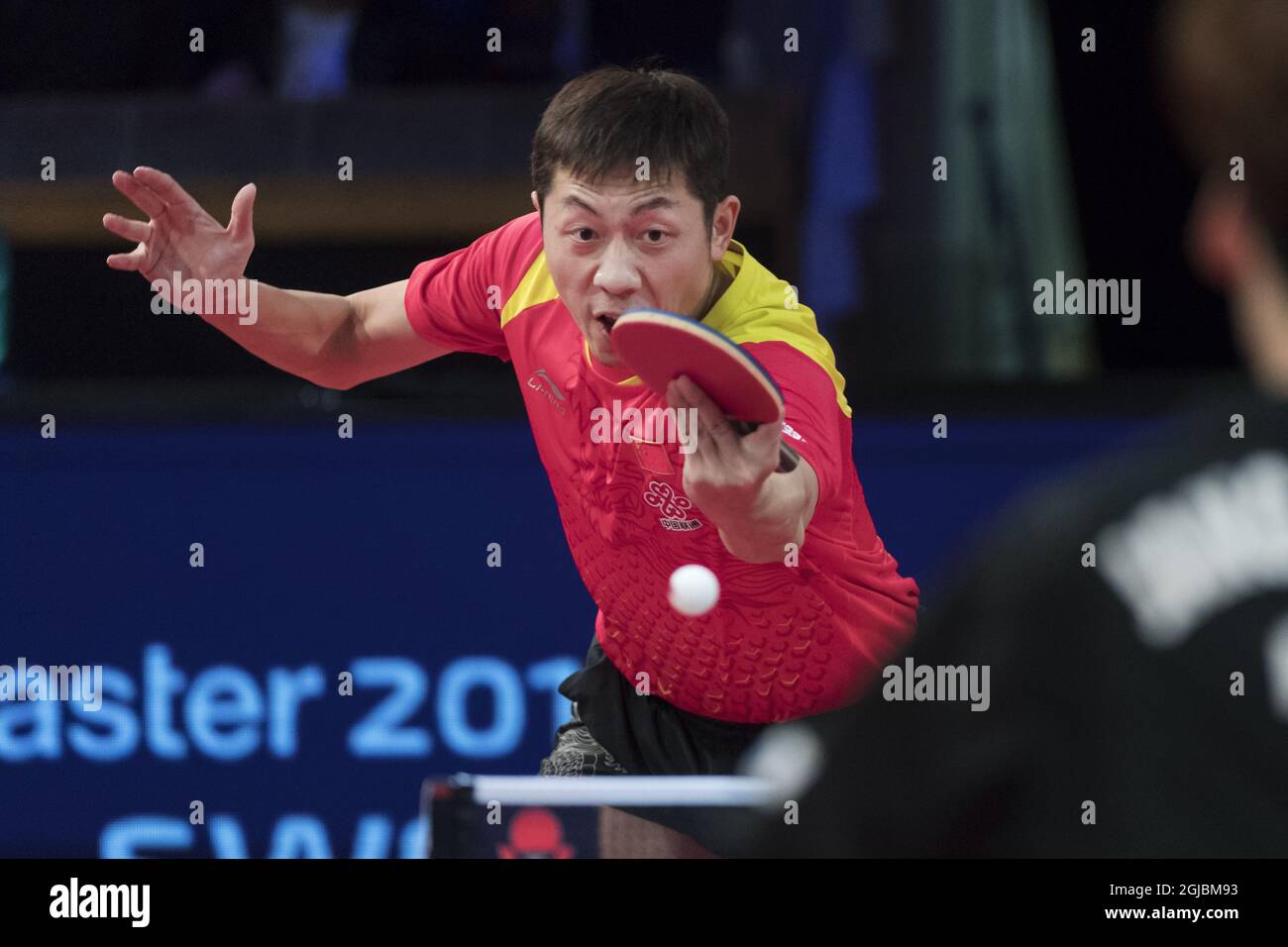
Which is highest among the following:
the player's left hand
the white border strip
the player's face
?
the player's face

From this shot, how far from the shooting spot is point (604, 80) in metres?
3.12

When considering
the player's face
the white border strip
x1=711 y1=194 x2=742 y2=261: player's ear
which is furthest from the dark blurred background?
the white border strip

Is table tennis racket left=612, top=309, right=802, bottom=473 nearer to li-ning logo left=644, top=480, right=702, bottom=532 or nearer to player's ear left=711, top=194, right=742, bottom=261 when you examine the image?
li-ning logo left=644, top=480, right=702, bottom=532

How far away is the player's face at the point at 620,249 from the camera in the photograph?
9.67ft

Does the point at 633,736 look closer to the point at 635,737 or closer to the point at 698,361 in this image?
the point at 635,737

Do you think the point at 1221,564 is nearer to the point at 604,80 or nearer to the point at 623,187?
the point at 623,187

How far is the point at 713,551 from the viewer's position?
9.82ft

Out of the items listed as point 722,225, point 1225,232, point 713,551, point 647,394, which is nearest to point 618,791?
point 713,551

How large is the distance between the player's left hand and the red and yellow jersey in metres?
0.39

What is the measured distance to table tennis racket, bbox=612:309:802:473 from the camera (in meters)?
2.33

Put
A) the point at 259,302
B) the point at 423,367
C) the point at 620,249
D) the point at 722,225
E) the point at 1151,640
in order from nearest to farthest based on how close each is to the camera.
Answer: the point at 1151,640 < the point at 620,249 < the point at 722,225 < the point at 259,302 < the point at 423,367

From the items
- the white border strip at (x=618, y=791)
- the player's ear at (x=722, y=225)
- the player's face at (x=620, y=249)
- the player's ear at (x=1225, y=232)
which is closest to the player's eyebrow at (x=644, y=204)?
the player's face at (x=620, y=249)

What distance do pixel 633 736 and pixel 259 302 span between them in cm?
101

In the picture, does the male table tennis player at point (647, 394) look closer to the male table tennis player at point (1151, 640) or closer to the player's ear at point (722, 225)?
the player's ear at point (722, 225)
